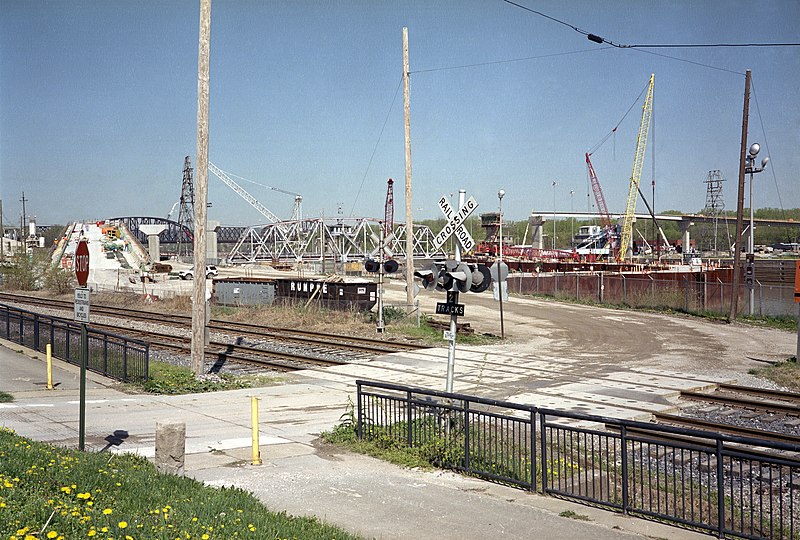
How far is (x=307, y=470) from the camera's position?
428 inches

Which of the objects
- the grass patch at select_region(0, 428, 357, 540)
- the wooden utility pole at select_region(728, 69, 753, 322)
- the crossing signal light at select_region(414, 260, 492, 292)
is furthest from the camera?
the wooden utility pole at select_region(728, 69, 753, 322)

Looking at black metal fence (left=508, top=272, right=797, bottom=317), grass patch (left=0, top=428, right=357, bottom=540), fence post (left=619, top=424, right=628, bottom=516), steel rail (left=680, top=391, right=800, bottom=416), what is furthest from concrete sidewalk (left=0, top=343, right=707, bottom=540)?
black metal fence (left=508, top=272, right=797, bottom=317)

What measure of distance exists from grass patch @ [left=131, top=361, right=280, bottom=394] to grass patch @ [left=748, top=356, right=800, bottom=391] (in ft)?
→ 45.9

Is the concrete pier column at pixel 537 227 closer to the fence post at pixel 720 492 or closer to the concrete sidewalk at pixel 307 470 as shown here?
the concrete sidewalk at pixel 307 470

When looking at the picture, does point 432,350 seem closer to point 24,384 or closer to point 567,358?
point 567,358

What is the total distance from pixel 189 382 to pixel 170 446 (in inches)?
394

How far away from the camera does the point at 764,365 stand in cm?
2417

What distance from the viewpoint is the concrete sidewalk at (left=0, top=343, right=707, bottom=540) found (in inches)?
328

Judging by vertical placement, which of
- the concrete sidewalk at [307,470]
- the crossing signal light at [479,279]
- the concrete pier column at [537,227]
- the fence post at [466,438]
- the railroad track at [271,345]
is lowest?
the railroad track at [271,345]

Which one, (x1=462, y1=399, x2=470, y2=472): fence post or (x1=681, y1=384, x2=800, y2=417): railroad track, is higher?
(x1=462, y1=399, x2=470, y2=472): fence post

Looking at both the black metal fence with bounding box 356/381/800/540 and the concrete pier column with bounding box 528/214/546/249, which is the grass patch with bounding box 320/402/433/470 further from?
the concrete pier column with bounding box 528/214/546/249

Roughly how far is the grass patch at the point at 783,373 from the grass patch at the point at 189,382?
1398 centimetres

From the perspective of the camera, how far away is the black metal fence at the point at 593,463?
867cm

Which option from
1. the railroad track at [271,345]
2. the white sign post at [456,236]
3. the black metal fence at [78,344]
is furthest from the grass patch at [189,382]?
the white sign post at [456,236]
